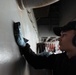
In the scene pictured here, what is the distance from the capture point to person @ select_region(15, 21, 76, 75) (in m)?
1.26

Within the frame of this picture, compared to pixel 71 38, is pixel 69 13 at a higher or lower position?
higher

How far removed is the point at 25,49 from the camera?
1.33 metres

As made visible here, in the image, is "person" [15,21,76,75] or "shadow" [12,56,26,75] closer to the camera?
"shadow" [12,56,26,75]

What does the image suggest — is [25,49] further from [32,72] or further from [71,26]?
[32,72]

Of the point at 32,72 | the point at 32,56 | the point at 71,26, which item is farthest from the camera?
the point at 32,72

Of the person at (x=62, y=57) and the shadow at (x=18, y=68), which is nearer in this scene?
the shadow at (x=18, y=68)

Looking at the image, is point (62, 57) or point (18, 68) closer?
point (18, 68)

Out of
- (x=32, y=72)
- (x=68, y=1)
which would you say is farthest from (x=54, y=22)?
(x=32, y=72)

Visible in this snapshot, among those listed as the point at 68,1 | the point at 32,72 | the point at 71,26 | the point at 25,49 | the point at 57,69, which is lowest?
the point at 32,72

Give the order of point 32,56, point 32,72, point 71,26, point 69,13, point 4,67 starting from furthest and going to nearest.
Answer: point 69,13 → point 32,72 → point 32,56 → point 71,26 → point 4,67

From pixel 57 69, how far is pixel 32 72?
0.40 metres

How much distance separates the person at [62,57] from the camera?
1264 mm

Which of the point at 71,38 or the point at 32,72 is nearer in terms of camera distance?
the point at 71,38

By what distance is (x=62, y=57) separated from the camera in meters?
1.44
